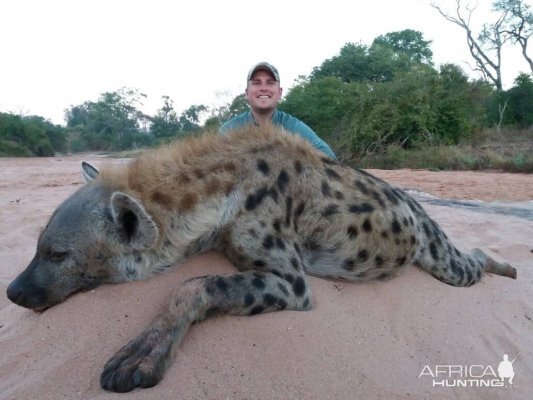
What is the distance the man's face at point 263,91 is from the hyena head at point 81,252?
2.42m

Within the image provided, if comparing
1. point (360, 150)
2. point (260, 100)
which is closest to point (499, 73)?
point (360, 150)

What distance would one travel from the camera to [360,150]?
635 inches

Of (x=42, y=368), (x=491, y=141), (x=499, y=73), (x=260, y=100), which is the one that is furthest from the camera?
(x=499, y=73)

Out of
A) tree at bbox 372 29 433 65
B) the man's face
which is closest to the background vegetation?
the man's face

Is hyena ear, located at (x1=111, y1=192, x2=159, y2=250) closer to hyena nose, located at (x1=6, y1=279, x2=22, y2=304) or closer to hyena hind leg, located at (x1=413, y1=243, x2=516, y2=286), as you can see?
hyena nose, located at (x1=6, y1=279, x2=22, y2=304)

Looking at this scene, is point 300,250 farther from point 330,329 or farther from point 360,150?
point 360,150

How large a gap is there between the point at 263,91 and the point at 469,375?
3.08m

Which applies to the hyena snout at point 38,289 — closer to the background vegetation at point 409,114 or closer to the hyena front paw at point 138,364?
the hyena front paw at point 138,364

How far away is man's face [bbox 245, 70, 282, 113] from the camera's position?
4.43 meters

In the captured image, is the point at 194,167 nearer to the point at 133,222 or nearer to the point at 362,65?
the point at 133,222

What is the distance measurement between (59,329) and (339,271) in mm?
1470

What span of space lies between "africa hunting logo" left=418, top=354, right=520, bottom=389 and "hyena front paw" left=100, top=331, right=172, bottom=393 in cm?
109

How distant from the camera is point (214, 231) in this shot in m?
2.42

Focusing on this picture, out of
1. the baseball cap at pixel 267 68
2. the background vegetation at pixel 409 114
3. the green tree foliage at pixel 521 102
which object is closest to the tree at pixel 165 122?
the background vegetation at pixel 409 114
